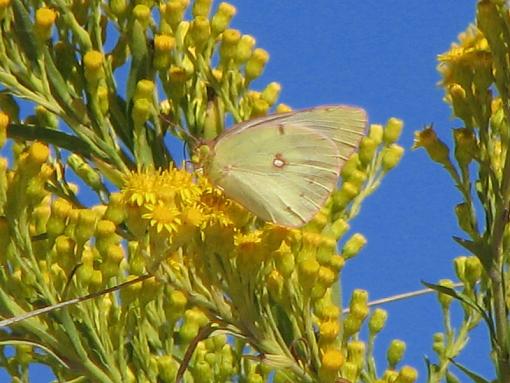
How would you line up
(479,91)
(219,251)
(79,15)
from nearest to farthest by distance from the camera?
(219,251)
(479,91)
(79,15)

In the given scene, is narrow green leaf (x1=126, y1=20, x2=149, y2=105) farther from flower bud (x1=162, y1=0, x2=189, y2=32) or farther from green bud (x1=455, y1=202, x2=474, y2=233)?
A: green bud (x1=455, y1=202, x2=474, y2=233)

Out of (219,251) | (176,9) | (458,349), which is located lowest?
(458,349)

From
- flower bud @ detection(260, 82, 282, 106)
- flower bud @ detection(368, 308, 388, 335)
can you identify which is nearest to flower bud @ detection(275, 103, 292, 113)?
flower bud @ detection(260, 82, 282, 106)

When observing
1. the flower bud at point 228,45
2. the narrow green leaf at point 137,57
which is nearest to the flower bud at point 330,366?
the narrow green leaf at point 137,57

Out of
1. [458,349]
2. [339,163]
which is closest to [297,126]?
[339,163]

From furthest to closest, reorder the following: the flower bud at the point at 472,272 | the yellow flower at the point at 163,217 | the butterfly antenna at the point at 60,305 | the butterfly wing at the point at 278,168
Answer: the flower bud at the point at 472,272 < the butterfly wing at the point at 278,168 < the yellow flower at the point at 163,217 < the butterfly antenna at the point at 60,305

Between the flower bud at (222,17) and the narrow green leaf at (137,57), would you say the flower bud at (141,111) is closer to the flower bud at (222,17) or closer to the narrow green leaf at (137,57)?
the narrow green leaf at (137,57)

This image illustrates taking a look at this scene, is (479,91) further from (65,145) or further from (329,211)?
(65,145)
